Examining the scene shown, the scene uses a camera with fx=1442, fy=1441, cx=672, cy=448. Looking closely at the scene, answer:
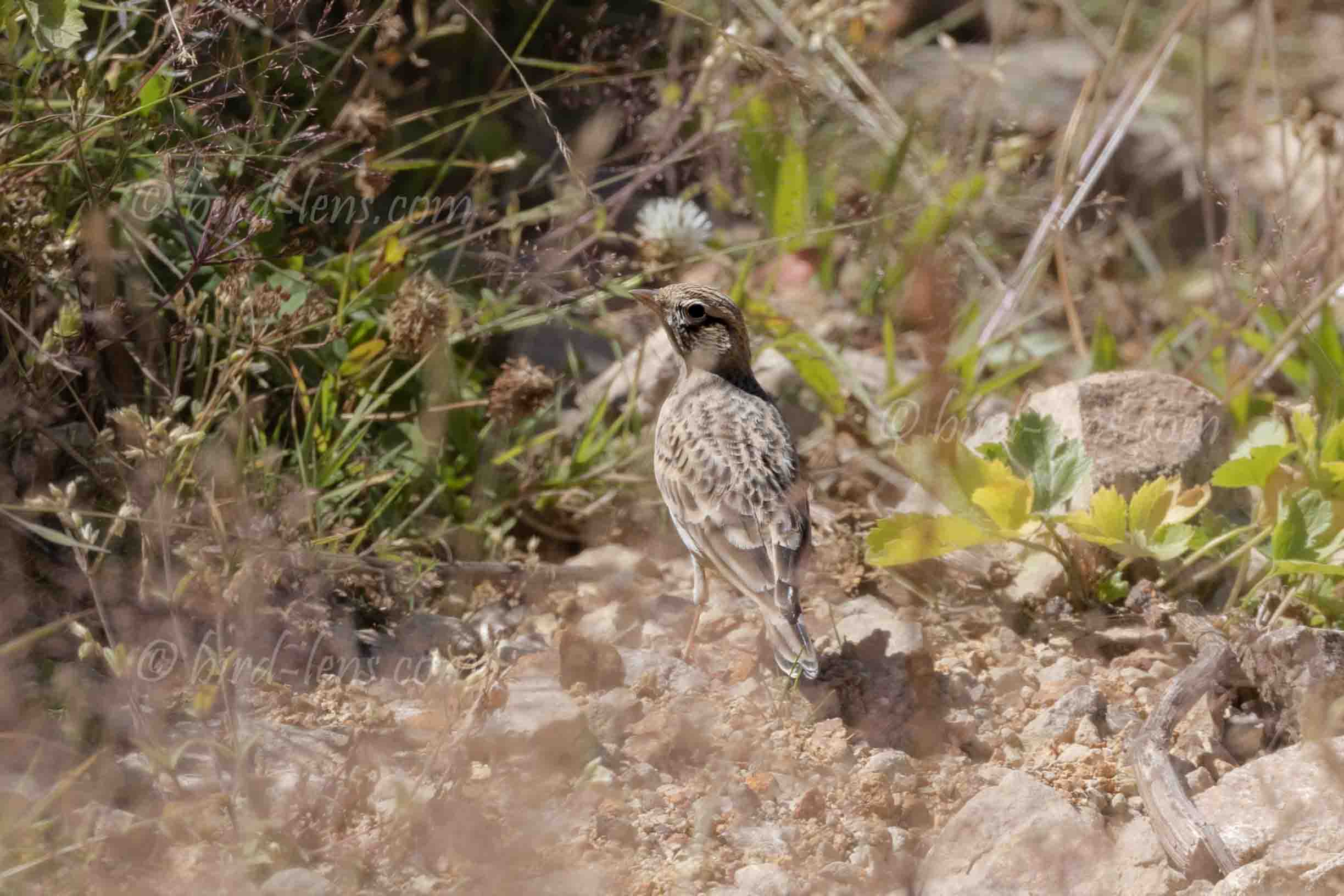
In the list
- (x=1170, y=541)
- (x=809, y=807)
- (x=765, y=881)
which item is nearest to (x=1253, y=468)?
(x=1170, y=541)

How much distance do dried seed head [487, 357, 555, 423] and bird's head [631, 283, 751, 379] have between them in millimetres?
473

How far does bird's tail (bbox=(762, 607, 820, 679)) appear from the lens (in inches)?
139

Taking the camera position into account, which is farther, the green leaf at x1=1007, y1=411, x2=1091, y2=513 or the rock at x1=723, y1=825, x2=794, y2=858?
the green leaf at x1=1007, y1=411, x2=1091, y2=513

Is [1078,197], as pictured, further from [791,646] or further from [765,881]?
[765,881]

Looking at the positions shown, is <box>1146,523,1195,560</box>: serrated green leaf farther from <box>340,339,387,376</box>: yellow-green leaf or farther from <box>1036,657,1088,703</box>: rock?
<box>340,339,387,376</box>: yellow-green leaf

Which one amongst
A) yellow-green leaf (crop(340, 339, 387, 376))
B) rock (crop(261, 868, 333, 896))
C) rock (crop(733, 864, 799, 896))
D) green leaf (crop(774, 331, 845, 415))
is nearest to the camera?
rock (crop(261, 868, 333, 896))

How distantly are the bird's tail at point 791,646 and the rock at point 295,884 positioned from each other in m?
1.26

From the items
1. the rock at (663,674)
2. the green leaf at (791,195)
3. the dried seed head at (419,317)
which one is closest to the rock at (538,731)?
the rock at (663,674)

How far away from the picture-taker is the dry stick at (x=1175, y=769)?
9.84ft

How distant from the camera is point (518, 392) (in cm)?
421

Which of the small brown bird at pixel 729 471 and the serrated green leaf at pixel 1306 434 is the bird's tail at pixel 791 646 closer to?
the small brown bird at pixel 729 471

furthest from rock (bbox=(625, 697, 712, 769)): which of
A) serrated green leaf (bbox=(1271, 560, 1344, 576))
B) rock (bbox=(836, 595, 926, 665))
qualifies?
serrated green leaf (bbox=(1271, 560, 1344, 576))

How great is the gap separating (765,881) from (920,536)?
1.22 meters

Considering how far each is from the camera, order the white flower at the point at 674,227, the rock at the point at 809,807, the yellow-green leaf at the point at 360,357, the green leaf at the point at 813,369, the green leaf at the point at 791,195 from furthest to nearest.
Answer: the green leaf at the point at 791,195 → the green leaf at the point at 813,369 → the white flower at the point at 674,227 → the yellow-green leaf at the point at 360,357 → the rock at the point at 809,807
